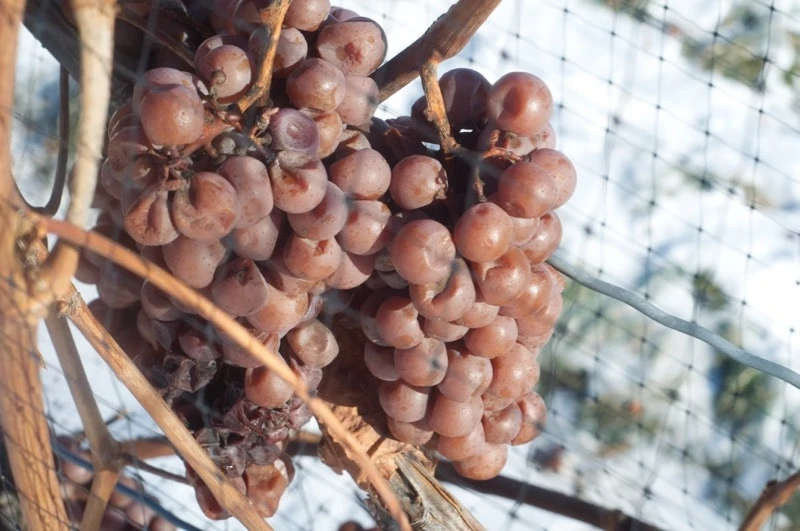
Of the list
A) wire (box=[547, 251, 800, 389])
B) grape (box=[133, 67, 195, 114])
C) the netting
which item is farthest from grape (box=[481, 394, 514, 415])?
the netting

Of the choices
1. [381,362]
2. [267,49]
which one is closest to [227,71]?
[267,49]

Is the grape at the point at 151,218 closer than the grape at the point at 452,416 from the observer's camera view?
Yes

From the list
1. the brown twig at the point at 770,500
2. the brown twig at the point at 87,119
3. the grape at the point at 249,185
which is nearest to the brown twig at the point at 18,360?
the brown twig at the point at 87,119

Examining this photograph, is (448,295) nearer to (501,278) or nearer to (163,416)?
(501,278)

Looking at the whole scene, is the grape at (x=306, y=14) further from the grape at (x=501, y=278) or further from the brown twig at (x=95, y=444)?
the brown twig at (x=95, y=444)

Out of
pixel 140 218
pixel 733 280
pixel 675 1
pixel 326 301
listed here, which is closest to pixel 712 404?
pixel 733 280

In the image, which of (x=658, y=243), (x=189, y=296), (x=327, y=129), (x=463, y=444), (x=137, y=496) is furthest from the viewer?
(x=658, y=243)

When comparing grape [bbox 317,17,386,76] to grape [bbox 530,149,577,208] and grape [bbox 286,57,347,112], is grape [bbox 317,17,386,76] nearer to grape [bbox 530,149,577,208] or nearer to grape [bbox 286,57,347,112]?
grape [bbox 286,57,347,112]

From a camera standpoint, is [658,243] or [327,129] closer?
[327,129]

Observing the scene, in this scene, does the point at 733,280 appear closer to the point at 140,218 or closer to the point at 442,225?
the point at 442,225
